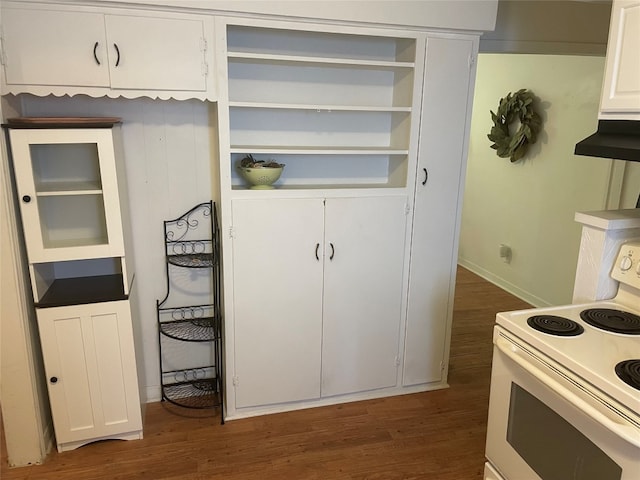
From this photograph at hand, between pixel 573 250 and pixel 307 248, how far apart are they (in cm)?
250

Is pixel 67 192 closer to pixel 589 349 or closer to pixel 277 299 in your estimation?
pixel 277 299

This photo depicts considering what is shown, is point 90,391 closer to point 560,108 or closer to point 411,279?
point 411,279

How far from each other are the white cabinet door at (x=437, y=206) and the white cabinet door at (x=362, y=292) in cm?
11

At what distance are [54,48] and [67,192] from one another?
1.99ft

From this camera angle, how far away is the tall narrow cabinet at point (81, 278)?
2121 millimetres

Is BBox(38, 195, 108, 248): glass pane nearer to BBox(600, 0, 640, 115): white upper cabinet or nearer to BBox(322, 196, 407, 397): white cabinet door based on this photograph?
BBox(322, 196, 407, 397): white cabinet door

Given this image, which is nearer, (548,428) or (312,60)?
(548,428)

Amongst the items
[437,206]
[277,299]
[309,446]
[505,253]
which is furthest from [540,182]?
[309,446]

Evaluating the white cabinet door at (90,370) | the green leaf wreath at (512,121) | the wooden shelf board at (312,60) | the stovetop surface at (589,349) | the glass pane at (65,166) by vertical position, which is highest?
the wooden shelf board at (312,60)

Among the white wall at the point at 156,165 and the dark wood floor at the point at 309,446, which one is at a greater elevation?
the white wall at the point at 156,165

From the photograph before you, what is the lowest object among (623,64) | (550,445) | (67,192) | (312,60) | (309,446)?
(309,446)

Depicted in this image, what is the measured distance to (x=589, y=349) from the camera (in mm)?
1454

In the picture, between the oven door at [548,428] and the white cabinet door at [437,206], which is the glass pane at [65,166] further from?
the oven door at [548,428]

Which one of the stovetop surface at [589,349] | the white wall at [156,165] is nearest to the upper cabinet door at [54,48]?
the white wall at [156,165]
